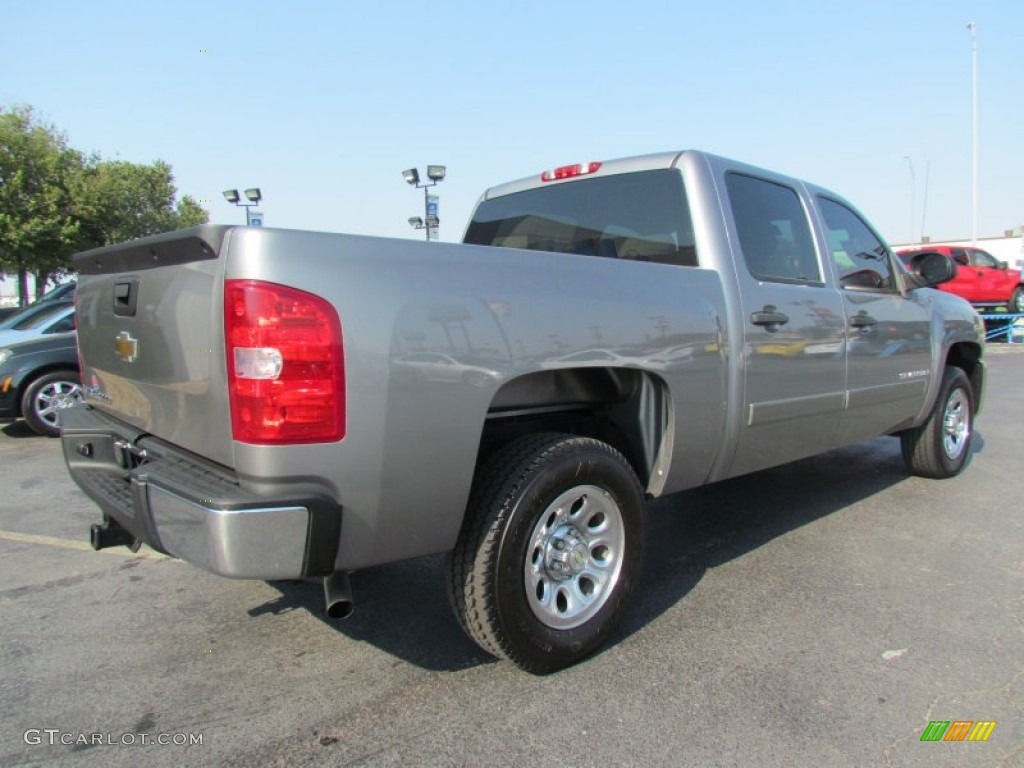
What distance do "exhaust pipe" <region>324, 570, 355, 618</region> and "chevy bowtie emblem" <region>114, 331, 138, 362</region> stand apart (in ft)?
3.75

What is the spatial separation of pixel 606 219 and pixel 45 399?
676 cm

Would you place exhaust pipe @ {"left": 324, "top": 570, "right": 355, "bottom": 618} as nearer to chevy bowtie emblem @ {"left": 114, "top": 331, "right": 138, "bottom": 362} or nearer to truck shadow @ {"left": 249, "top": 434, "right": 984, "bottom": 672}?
truck shadow @ {"left": 249, "top": 434, "right": 984, "bottom": 672}

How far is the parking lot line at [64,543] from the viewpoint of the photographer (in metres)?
3.93

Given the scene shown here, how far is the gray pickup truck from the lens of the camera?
6.56ft

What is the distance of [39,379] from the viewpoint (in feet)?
24.7

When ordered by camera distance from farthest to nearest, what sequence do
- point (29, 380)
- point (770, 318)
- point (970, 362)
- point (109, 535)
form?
point (29, 380) → point (970, 362) → point (770, 318) → point (109, 535)

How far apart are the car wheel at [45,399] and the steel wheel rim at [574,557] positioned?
6.76 m

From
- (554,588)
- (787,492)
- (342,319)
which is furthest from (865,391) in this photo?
(342,319)

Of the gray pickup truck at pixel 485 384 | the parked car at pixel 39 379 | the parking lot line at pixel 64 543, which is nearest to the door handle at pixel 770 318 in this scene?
the gray pickup truck at pixel 485 384

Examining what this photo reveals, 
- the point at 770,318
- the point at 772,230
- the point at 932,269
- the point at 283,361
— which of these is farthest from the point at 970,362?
the point at 283,361

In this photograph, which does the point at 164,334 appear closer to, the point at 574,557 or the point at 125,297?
the point at 125,297

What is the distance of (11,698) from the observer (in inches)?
97.4

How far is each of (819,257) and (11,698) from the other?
4.11 m

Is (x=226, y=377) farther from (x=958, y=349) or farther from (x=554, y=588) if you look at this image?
(x=958, y=349)
